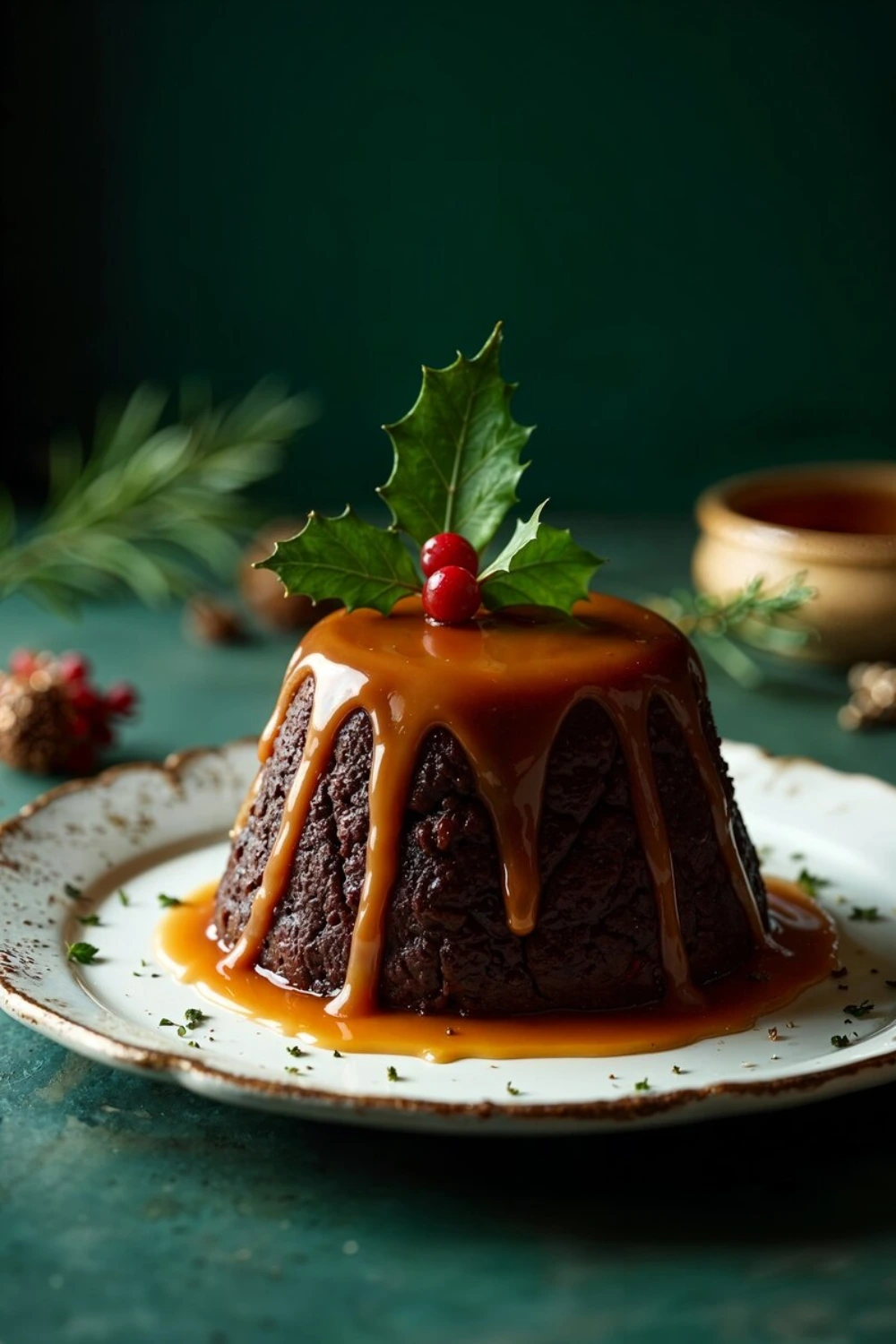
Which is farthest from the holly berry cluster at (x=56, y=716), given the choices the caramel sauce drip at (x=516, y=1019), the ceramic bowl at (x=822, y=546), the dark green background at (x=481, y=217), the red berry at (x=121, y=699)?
the dark green background at (x=481, y=217)

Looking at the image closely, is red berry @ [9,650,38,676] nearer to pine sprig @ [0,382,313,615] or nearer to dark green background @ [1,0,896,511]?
pine sprig @ [0,382,313,615]

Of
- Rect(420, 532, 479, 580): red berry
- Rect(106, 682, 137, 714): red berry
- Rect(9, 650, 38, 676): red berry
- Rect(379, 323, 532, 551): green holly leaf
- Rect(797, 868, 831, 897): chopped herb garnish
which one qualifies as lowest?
Rect(106, 682, 137, 714): red berry

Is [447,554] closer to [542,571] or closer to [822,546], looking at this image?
[542,571]

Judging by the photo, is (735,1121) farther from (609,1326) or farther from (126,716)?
(126,716)

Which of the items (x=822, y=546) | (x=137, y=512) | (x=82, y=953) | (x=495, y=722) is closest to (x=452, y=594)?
(x=495, y=722)

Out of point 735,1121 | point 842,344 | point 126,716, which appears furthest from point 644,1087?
point 842,344

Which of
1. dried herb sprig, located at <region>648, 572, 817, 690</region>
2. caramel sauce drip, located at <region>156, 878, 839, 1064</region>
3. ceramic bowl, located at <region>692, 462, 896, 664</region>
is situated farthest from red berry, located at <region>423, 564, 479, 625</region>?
ceramic bowl, located at <region>692, 462, 896, 664</region>

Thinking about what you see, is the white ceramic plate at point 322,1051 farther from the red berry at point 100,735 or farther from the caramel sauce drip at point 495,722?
the red berry at point 100,735
